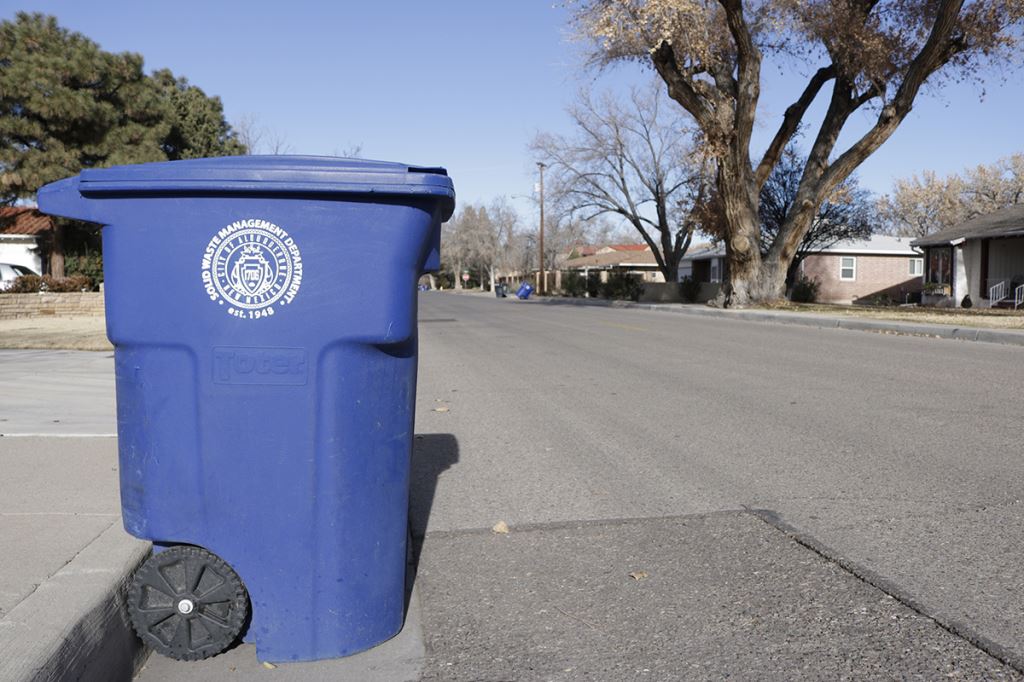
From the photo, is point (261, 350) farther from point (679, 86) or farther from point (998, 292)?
point (998, 292)

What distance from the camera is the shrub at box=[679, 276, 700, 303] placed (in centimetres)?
4106

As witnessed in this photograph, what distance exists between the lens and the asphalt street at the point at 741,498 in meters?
2.97

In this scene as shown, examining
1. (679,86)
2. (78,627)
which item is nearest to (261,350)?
(78,627)

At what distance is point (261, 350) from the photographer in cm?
279

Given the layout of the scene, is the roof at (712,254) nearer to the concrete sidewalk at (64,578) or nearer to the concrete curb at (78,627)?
the concrete sidewalk at (64,578)

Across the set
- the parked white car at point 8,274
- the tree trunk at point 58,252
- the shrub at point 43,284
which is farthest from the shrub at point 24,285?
the tree trunk at point 58,252

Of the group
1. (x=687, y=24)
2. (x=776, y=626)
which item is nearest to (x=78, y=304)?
(x=687, y=24)

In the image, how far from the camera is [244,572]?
2.84 m

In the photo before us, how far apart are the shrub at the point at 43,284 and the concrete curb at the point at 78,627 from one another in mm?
23721

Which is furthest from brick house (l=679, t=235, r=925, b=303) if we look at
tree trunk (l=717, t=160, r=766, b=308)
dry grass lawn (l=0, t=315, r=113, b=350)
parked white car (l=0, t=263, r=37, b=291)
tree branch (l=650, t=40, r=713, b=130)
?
dry grass lawn (l=0, t=315, r=113, b=350)

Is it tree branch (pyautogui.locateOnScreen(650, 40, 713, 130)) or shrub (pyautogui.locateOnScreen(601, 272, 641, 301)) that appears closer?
tree branch (pyautogui.locateOnScreen(650, 40, 713, 130))

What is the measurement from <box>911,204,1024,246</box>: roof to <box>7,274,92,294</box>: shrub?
29.0 meters

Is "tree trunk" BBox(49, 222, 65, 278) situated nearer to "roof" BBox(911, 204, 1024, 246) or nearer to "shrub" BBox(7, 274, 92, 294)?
"shrub" BBox(7, 274, 92, 294)

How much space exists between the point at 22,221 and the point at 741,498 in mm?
37990
